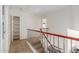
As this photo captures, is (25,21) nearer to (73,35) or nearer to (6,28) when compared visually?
(6,28)

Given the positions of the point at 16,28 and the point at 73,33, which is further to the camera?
the point at 73,33

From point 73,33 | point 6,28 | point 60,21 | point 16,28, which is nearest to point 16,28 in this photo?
point 16,28

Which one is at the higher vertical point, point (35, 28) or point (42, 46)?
point (35, 28)

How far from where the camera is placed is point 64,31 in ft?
6.52

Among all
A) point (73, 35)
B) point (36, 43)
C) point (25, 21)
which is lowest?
point (36, 43)

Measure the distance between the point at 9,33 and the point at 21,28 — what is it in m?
0.25

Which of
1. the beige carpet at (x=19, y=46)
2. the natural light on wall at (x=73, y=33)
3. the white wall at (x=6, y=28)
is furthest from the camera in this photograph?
the natural light on wall at (x=73, y=33)

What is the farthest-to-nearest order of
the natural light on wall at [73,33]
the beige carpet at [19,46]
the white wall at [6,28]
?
the natural light on wall at [73,33]
the beige carpet at [19,46]
the white wall at [6,28]

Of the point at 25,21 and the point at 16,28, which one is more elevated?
the point at 25,21

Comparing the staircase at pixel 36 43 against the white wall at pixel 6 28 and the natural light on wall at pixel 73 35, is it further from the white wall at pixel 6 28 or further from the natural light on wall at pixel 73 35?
the natural light on wall at pixel 73 35

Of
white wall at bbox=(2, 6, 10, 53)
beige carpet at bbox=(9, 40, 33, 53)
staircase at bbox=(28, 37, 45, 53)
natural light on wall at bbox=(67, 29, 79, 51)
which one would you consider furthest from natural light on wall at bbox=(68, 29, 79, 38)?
white wall at bbox=(2, 6, 10, 53)

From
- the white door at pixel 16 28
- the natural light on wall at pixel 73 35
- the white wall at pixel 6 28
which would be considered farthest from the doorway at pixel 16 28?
the natural light on wall at pixel 73 35

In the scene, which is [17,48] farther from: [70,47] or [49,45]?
[70,47]
